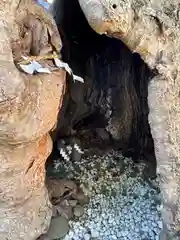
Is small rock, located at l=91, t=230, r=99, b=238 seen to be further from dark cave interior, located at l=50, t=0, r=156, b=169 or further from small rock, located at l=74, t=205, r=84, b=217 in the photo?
dark cave interior, located at l=50, t=0, r=156, b=169

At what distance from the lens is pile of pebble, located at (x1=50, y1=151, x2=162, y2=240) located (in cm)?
140

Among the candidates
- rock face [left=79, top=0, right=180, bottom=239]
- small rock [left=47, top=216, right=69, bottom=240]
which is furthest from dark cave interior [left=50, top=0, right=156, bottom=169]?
small rock [left=47, top=216, right=69, bottom=240]

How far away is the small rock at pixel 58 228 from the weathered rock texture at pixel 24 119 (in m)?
0.05

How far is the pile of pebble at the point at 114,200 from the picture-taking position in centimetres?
140

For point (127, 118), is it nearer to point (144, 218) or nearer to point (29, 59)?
point (144, 218)

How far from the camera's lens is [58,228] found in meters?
1.39

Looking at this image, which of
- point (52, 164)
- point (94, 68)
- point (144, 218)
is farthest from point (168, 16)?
point (52, 164)

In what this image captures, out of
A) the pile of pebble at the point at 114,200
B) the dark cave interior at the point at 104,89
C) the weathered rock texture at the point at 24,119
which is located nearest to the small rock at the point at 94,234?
the pile of pebble at the point at 114,200

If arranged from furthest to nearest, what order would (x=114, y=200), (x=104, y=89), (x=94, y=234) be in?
(x=104, y=89), (x=114, y=200), (x=94, y=234)

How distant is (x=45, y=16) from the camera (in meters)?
1.20

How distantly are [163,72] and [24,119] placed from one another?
392mm

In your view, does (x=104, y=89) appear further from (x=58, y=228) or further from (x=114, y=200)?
(x=58, y=228)

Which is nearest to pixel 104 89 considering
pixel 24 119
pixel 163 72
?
pixel 163 72

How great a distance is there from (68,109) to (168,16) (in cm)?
65
